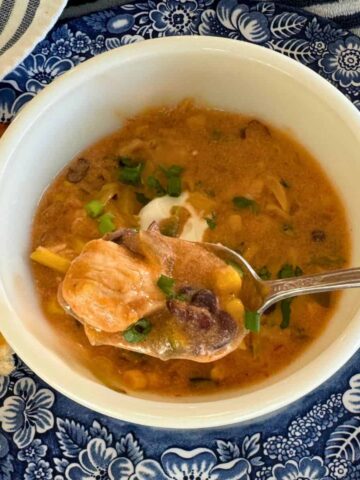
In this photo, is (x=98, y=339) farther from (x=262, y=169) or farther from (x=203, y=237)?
(x=262, y=169)

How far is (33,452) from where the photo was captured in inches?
92.1

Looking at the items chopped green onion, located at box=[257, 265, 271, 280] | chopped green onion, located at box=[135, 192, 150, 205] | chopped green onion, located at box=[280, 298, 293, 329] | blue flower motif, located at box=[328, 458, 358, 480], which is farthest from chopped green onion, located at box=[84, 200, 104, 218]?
blue flower motif, located at box=[328, 458, 358, 480]

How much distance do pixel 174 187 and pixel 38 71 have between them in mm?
744

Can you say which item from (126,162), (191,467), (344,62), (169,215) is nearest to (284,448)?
(191,467)

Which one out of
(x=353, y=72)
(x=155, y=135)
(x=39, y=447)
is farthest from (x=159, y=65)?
(x=39, y=447)

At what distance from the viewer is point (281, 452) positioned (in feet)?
7.56

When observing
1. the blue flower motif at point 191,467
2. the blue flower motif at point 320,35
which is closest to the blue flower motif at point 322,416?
the blue flower motif at point 191,467

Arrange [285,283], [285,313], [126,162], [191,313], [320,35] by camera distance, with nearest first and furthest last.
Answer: [191,313] → [285,283] → [285,313] → [126,162] → [320,35]

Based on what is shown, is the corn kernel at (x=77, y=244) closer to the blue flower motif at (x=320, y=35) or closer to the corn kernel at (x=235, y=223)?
the corn kernel at (x=235, y=223)

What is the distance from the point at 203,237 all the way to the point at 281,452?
0.74 m

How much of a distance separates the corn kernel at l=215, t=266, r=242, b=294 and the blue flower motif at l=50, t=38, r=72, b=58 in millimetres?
1145

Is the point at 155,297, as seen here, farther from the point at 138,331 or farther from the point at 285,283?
the point at 285,283

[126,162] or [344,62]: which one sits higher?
[344,62]

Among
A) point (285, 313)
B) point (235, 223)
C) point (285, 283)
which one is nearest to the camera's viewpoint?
point (285, 283)
